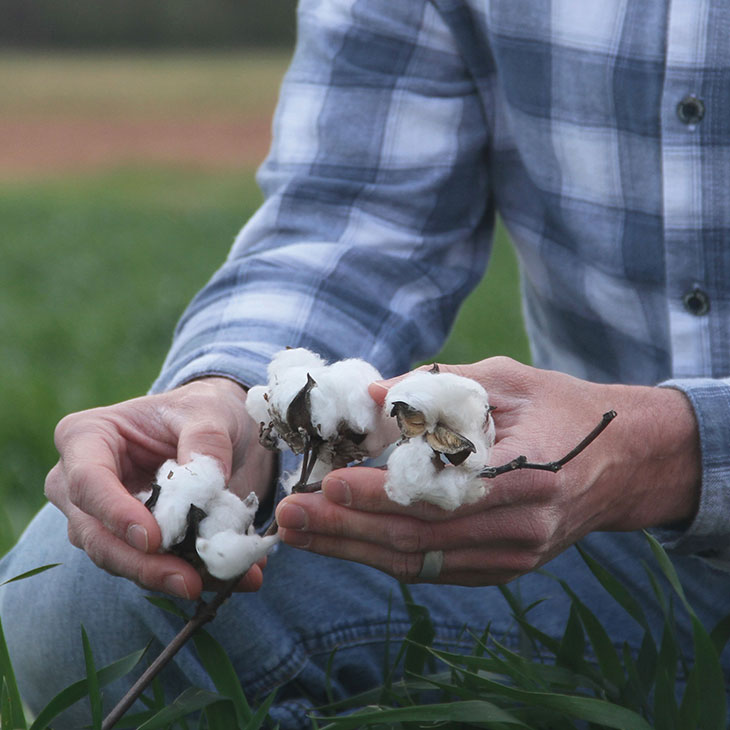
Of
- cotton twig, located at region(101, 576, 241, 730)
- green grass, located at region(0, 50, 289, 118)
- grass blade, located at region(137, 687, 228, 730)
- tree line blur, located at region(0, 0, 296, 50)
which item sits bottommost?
green grass, located at region(0, 50, 289, 118)

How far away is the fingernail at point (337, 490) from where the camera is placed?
38.7 inches

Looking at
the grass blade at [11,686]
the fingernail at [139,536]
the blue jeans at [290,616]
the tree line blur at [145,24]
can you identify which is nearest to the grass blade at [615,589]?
the blue jeans at [290,616]

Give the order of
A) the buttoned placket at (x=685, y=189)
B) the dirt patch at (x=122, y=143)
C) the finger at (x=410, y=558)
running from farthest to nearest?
1. the dirt patch at (x=122, y=143)
2. the buttoned placket at (x=685, y=189)
3. the finger at (x=410, y=558)

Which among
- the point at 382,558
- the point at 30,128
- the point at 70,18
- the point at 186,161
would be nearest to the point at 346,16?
the point at 382,558

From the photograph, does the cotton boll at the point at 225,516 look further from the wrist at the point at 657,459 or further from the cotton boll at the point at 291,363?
the wrist at the point at 657,459

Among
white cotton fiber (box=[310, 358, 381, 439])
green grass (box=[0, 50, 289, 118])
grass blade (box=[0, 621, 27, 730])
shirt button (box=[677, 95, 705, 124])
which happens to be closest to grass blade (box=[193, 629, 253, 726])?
grass blade (box=[0, 621, 27, 730])

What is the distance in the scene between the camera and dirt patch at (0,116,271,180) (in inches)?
601

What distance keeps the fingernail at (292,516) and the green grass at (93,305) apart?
114 cm

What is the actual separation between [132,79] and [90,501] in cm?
2795

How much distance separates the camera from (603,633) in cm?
129

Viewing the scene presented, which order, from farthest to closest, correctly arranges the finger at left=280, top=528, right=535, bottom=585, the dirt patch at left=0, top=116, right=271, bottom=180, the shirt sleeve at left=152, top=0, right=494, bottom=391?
the dirt patch at left=0, top=116, right=271, bottom=180, the shirt sleeve at left=152, top=0, right=494, bottom=391, the finger at left=280, top=528, right=535, bottom=585


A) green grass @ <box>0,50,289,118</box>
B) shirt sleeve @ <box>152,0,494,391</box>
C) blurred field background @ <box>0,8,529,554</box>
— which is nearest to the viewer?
shirt sleeve @ <box>152,0,494,391</box>

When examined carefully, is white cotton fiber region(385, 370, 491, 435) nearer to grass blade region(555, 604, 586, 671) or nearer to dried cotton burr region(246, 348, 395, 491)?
dried cotton burr region(246, 348, 395, 491)

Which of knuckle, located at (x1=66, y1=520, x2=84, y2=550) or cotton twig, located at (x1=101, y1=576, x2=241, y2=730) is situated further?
knuckle, located at (x1=66, y1=520, x2=84, y2=550)
